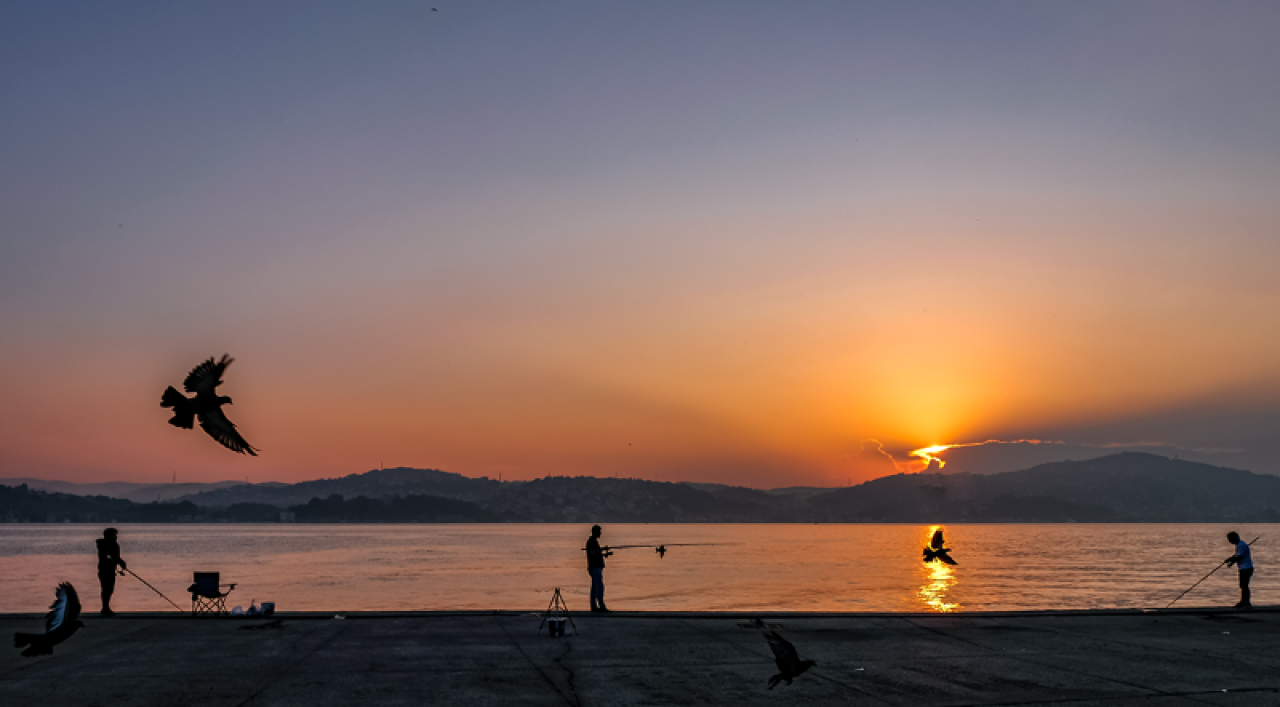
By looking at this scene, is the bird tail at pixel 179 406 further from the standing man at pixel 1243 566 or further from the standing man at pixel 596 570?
the standing man at pixel 1243 566

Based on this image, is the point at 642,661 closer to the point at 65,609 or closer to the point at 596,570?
the point at 596,570

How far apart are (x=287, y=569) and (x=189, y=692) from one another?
104 m

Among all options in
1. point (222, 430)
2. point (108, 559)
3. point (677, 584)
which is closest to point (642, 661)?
point (222, 430)

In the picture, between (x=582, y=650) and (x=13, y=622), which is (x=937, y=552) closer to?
(x=582, y=650)

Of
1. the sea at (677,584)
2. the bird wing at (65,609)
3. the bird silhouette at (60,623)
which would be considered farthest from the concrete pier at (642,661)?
the sea at (677,584)

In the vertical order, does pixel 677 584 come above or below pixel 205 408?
below

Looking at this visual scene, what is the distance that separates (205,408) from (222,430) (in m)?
0.49

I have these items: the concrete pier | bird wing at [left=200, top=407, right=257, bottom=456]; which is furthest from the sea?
bird wing at [left=200, top=407, right=257, bottom=456]

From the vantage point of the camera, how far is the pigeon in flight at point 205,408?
47.2 feet

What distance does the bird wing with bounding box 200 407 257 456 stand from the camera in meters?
14.3

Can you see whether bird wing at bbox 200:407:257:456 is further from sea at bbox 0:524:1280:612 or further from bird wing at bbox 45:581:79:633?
sea at bbox 0:524:1280:612

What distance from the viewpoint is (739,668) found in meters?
15.4

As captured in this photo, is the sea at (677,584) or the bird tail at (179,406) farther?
the sea at (677,584)

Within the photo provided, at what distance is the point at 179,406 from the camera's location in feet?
48.1
